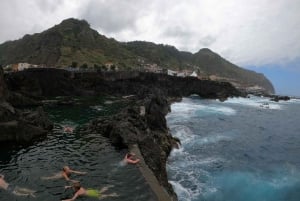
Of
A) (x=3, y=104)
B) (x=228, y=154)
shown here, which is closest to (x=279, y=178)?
(x=228, y=154)

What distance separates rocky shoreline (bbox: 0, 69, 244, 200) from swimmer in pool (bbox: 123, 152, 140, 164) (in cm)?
83

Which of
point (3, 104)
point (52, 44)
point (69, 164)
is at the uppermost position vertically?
Result: point (52, 44)

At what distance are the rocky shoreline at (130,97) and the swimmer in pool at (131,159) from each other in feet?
2.74

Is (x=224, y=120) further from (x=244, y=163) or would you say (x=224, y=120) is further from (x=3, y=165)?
(x=3, y=165)

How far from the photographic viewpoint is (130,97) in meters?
94.8

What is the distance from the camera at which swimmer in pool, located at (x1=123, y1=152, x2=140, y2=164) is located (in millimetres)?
24259

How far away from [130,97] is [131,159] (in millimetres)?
70229

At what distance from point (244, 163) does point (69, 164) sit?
68.0 ft

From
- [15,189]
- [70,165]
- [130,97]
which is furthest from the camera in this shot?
[130,97]

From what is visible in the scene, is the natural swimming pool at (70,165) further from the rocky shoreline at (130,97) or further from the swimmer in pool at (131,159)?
the rocky shoreline at (130,97)

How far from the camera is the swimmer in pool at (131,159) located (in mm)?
24259

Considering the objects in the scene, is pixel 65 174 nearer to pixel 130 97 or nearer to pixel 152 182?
pixel 152 182

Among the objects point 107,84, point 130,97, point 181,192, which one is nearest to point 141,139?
point 181,192

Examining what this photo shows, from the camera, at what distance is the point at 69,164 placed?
24.7 m
